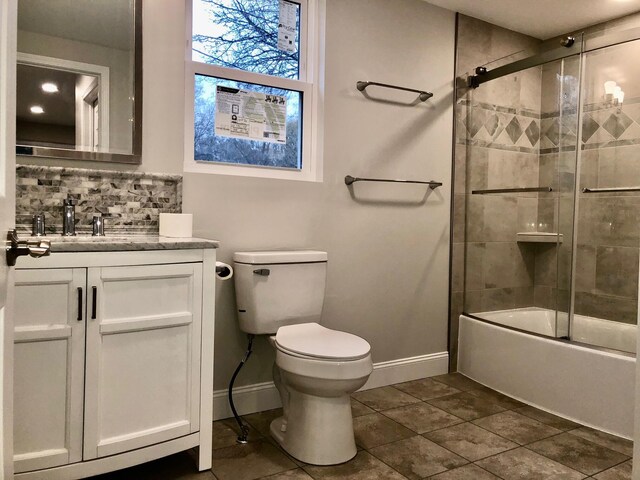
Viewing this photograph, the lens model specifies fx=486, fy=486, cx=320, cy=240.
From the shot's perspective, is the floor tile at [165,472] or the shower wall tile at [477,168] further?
the shower wall tile at [477,168]

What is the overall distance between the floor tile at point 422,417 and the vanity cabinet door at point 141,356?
104 cm

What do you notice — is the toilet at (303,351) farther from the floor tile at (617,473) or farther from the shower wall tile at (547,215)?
the shower wall tile at (547,215)

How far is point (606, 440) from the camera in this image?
2184mm

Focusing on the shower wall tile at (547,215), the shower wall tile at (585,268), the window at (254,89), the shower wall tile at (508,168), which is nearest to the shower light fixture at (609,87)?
the shower wall tile at (508,168)


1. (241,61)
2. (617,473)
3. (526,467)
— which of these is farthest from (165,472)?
(241,61)

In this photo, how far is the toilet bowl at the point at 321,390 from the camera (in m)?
1.85

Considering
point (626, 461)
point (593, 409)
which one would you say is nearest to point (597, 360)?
point (593, 409)

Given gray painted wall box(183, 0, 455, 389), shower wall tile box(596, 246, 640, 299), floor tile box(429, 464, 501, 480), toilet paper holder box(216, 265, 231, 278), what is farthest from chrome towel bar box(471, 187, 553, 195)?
toilet paper holder box(216, 265, 231, 278)

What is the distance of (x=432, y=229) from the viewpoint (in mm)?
2992

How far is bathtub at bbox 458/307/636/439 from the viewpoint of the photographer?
2252mm

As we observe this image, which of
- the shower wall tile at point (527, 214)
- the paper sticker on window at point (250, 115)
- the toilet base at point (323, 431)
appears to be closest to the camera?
the toilet base at point (323, 431)

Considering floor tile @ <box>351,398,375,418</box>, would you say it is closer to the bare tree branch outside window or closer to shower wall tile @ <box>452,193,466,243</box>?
shower wall tile @ <box>452,193,466,243</box>

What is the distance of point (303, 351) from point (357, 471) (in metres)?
0.51

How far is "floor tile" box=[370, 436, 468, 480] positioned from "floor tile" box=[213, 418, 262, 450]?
1.78 feet
